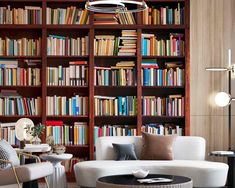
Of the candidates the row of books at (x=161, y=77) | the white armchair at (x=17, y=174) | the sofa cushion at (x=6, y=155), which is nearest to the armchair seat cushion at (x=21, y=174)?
the white armchair at (x=17, y=174)

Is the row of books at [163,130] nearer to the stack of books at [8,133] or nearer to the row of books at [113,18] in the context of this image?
the row of books at [113,18]

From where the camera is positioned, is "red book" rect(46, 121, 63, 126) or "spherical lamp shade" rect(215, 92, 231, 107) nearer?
"spherical lamp shade" rect(215, 92, 231, 107)

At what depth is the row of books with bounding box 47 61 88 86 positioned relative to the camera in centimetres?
923

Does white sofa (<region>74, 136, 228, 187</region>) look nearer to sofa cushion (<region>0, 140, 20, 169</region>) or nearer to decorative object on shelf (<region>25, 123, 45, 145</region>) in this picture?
decorative object on shelf (<region>25, 123, 45, 145</region>)

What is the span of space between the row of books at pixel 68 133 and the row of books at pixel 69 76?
59 cm

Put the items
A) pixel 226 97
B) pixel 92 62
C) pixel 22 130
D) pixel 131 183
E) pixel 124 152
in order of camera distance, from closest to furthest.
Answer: pixel 131 183 → pixel 124 152 → pixel 22 130 → pixel 226 97 → pixel 92 62

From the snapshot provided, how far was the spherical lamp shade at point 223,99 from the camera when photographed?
8.92 metres

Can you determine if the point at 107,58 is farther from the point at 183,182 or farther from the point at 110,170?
the point at 183,182

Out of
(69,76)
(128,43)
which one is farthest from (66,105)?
(128,43)

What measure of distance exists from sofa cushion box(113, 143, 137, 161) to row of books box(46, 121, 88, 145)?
0.99 meters

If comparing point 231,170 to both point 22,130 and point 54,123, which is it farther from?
point 22,130

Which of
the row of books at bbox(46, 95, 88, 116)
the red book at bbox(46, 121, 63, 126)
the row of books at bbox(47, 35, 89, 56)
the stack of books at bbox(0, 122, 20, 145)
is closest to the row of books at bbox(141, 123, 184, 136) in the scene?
the row of books at bbox(46, 95, 88, 116)

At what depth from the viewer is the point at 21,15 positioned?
9.20m

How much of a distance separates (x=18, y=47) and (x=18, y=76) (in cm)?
42
